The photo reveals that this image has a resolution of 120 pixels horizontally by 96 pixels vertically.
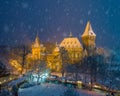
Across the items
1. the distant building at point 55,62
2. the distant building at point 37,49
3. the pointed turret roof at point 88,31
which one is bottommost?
the distant building at point 55,62

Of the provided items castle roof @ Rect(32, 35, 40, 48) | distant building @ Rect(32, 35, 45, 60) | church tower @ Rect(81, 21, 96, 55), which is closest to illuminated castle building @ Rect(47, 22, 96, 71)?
church tower @ Rect(81, 21, 96, 55)

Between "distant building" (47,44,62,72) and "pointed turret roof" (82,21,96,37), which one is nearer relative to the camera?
"distant building" (47,44,62,72)

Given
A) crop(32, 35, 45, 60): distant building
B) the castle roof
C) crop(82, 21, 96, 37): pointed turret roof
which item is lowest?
crop(32, 35, 45, 60): distant building

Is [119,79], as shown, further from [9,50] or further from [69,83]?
[9,50]

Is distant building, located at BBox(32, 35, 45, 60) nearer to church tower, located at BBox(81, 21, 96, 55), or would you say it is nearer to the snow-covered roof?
the snow-covered roof

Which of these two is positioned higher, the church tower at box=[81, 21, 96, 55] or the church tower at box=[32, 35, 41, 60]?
the church tower at box=[81, 21, 96, 55]

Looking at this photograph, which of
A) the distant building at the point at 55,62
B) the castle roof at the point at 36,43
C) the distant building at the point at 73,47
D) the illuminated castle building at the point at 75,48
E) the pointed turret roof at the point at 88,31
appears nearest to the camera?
the distant building at the point at 55,62

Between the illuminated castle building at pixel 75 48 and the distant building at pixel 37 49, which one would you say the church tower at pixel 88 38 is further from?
the distant building at pixel 37 49

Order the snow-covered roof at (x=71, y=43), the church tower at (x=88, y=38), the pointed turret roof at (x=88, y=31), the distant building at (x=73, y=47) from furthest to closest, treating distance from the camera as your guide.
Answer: the pointed turret roof at (x=88, y=31), the church tower at (x=88, y=38), the snow-covered roof at (x=71, y=43), the distant building at (x=73, y=47)

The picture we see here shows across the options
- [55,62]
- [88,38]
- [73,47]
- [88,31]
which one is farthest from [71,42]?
[55,62]

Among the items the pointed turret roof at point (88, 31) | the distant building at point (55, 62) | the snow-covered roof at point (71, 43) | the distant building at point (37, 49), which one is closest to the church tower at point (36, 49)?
the distant building at point (37, 49)

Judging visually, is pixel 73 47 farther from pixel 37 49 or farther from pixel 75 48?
pixel 37 49

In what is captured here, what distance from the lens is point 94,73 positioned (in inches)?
1676

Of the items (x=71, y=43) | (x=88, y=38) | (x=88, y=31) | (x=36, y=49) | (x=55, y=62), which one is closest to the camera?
(x=55, y=62)
